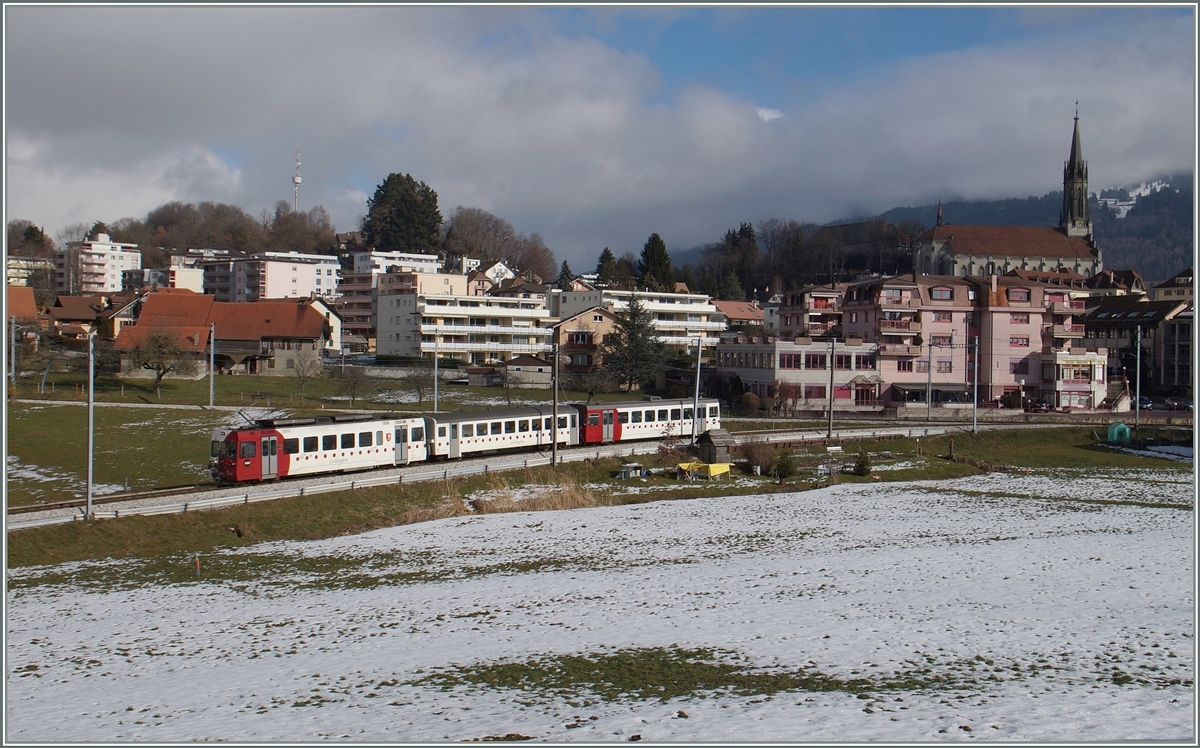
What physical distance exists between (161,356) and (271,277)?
66.2 metres

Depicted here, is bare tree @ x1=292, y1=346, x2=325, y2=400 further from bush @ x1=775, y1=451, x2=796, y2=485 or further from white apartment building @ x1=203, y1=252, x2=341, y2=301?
white apartment building @ x1=203, y1=252, x2=341, y2=301

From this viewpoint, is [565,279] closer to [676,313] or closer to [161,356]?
[676,313]

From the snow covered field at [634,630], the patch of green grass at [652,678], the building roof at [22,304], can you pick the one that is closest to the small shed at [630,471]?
the snow covered field at [634,630]

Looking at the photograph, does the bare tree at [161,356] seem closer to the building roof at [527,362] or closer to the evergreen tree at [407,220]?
the building roof at [527,362]

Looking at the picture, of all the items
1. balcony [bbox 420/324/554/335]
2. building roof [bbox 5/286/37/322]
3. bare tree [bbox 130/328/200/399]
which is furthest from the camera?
balcony [bbox 420/324/554/335]

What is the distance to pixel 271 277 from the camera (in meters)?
124

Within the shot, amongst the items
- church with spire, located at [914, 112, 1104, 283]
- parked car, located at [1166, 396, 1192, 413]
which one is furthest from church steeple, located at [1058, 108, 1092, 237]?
parked car, located at [1166, 396, 1192, 413]

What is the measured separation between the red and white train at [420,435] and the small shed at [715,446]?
3857 mm

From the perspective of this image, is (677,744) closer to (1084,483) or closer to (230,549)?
(230,549)

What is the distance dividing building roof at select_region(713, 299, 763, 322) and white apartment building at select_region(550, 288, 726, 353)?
65.7 ft

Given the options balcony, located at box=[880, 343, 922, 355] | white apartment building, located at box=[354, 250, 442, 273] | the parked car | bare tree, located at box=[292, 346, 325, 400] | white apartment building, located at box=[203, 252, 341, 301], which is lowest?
the parked car

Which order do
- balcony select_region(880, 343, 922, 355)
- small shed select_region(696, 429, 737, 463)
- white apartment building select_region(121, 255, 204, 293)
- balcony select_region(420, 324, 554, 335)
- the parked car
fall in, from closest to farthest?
small shed select_region(696, 429, 737, 463), the parked car, balcony select_region(880, 343, 922, 355), balcony select_region(420, 324, 554, 335), white apartment building select_region(121, 255, 204, 293)

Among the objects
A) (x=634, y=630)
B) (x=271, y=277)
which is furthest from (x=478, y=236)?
(x=634, y=630)

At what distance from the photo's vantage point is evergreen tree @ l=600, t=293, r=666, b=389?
72625 mm
